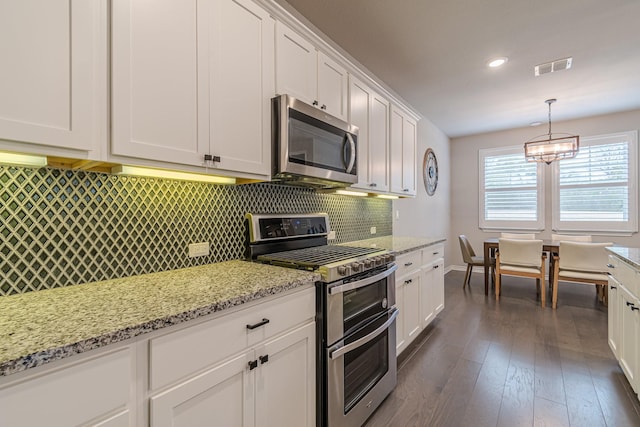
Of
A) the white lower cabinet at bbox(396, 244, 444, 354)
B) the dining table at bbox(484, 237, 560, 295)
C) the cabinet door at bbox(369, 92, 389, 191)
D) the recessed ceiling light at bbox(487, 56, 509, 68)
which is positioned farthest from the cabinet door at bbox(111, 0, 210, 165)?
the dining table at bbox(484, 237, 560, 295)

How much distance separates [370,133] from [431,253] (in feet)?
4.44

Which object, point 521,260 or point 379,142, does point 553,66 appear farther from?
point 521,260

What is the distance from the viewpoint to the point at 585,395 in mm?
1982

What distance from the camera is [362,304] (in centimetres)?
174

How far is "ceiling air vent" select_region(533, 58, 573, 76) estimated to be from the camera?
2957mm

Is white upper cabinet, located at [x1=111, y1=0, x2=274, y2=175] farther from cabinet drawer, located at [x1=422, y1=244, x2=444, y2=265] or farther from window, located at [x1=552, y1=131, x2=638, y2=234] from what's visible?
window, located at [x1=552, y1=131, x2=638, y2=234]

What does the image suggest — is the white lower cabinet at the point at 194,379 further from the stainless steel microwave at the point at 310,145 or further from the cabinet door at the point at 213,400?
the stainless steel microwave at the point at 310,145

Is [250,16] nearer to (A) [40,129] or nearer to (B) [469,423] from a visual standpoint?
(A) [40,129]

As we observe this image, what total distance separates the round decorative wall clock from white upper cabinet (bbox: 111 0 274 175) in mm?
3810

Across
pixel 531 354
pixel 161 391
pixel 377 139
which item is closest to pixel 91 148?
pixel 161 391

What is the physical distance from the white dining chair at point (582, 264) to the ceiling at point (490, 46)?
196cm

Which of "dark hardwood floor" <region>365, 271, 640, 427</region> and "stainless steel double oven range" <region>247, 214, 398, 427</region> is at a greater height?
"stainless steel double oven range" <region>247, 214, 398, 427</region>

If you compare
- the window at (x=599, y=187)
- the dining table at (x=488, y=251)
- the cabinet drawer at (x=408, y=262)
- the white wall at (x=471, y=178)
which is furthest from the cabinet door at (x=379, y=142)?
the window at (x=599, y=187)

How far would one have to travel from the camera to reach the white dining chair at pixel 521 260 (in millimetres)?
3928
